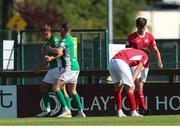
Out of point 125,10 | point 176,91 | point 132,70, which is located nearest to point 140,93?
point 132,70

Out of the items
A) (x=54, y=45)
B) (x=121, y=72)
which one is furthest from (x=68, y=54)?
(x=121, y=72)

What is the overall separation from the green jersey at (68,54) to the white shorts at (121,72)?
3.37 feet

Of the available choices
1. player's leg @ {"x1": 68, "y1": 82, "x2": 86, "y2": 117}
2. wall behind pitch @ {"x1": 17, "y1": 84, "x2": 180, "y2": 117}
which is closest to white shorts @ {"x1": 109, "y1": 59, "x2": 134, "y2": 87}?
player's leg @ {"x1": 68, "y1": 82, "x2": 86, "y2": 117}

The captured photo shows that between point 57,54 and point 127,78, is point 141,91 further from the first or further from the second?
point 57,54

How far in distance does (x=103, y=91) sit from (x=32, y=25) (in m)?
37.4

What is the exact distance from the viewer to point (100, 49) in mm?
23469

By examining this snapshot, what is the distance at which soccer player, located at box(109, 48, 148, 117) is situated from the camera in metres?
19.8

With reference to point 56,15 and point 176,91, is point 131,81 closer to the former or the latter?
point 176,91

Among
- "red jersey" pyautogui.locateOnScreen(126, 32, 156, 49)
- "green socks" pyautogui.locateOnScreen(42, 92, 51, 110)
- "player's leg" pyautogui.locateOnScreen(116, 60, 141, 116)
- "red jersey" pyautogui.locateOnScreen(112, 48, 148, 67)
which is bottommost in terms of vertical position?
"green socks" pyautogui.locateOnScreen(42, 92, 51, 110)

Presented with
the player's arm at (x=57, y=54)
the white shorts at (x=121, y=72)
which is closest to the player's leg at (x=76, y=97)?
the player's arm at (x=57, y=54)

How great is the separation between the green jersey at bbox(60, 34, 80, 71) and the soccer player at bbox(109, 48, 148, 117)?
3.23 feet

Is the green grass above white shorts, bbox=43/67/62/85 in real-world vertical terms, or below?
below

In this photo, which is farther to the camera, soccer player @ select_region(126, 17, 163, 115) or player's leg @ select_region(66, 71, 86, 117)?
player's leg @ select_region(66, 71, 86, 117)

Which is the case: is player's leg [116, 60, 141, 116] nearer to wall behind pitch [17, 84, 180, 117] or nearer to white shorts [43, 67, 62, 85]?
white shorts [43, 67, 62, 85]
